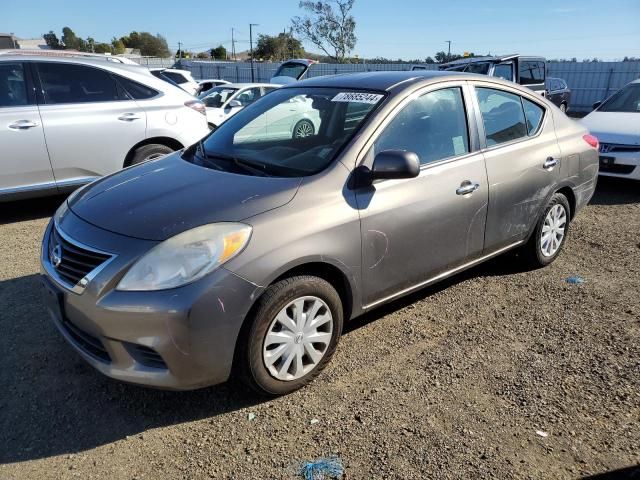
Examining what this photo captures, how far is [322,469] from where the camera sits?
91.1 inches

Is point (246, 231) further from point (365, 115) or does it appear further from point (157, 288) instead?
point (365, 115)

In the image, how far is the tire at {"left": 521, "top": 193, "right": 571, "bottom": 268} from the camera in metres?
4.29

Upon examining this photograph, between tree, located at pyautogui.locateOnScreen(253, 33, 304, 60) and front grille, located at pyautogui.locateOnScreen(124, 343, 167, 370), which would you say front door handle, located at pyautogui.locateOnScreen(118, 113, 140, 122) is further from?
tree, located at pyautogui.locateOnScreen(253, 33, 304, 60)

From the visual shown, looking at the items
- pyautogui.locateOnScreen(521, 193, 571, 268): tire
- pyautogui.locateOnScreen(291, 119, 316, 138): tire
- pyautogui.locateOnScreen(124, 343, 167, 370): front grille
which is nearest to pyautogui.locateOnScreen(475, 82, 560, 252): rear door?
pyautogui.locateOnScreen(521, 193, 571, 268): tire

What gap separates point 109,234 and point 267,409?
1.23 m

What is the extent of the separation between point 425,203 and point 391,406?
1.26 meters

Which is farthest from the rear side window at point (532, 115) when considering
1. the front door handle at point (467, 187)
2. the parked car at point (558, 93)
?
the parked car at point (558, 93)

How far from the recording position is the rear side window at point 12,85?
5289 millimetres

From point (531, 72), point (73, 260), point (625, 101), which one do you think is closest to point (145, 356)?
point (73, 260)

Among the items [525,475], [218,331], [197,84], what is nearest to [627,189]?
[525,475]

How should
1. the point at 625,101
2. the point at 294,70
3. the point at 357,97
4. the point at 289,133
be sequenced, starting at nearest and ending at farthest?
the point at 357,97 → the point at 289,133 → the point at 625,101 → the point at 294,70

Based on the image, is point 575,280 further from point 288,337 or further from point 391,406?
point 288,337

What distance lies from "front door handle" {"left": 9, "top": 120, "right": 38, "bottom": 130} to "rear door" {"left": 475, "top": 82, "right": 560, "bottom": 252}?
175 inches

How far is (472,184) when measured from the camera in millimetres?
3504
